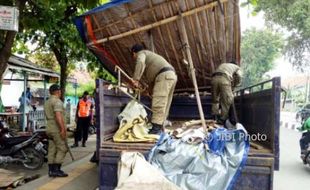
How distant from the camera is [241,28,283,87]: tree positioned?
35.8 m

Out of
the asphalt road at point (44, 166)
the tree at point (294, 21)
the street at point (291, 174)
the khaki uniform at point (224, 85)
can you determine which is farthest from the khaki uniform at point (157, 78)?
→ the tree at point (294, 21)

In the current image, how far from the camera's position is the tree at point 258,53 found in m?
35.8

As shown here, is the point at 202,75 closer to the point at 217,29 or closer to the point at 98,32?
the point at 217,29

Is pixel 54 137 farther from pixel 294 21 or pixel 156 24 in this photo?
pixel 294 21

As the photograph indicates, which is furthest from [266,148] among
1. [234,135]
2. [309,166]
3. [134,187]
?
[309,166]

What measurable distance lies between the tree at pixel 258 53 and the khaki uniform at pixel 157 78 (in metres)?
31.2

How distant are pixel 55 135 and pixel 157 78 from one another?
2208 mm

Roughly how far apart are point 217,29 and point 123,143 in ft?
10.4

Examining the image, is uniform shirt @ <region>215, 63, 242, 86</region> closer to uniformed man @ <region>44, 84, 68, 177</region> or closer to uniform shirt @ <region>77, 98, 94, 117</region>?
uniformed man @ <region>44, 84, 68, 177</region>

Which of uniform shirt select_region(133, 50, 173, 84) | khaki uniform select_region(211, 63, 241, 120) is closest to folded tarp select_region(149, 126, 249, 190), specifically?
uniform shirt select_region(133, 50, 173, 84)

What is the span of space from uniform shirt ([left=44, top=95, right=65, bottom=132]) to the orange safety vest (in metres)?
3.51

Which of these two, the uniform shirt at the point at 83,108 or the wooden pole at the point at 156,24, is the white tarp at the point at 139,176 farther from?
the uniform shirt at the point at 83,108

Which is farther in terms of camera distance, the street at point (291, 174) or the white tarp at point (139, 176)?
the street at point (291, 174)

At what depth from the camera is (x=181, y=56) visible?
6961 mm
